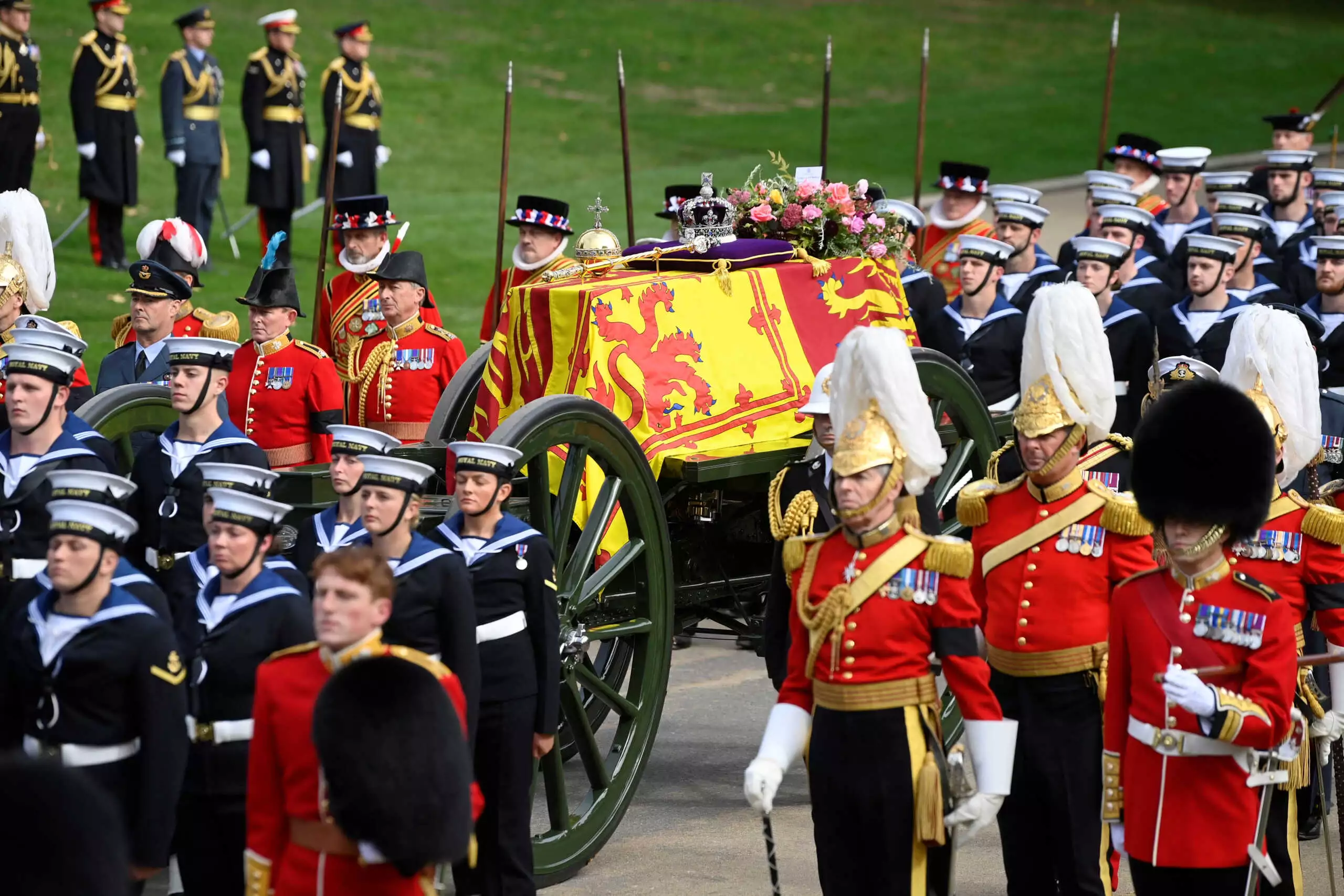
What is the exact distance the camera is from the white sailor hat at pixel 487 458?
236 inches

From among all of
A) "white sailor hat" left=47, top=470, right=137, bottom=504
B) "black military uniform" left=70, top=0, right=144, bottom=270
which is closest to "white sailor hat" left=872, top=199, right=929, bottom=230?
"white sailor hat" left=47, top=470, right=137, bottom=504

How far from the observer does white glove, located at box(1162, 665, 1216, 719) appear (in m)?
4.78

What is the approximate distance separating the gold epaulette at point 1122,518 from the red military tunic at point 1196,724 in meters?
0.68

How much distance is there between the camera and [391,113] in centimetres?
2230

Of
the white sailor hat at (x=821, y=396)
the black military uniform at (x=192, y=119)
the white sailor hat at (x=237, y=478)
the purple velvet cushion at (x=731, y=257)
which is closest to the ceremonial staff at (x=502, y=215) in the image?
the purple velvet cushion at (x=731, y=257)

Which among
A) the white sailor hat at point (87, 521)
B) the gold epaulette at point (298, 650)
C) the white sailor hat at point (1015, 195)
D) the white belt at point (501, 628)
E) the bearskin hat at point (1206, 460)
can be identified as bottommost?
the white belt at point (501, 628)

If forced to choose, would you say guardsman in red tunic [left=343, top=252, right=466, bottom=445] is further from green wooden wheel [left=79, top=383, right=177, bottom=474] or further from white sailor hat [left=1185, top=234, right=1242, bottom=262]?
white sailor hat [left=1185, top=234, right=1242, bottom=262]

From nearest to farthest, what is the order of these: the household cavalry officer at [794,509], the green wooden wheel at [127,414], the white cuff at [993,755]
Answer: the white cuff at [993,755], the household cavalry officer at [794,509], the green wooden wheel at [127,414]

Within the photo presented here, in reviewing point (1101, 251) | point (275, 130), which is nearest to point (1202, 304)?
point (1101, 251)

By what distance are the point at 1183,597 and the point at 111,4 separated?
12.1m

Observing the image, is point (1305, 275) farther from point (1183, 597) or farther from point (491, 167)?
point (491, 167)

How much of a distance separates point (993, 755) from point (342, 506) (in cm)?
206

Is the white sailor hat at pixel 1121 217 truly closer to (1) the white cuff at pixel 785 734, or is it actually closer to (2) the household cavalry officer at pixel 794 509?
(2) the household cavalry officer at pixel 794 509

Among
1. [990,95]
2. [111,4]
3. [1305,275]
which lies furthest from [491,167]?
[1305,275]
